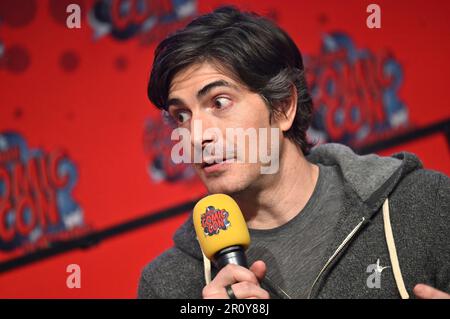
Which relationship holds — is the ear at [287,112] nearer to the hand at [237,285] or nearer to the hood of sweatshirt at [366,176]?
the hood of sweatshirt at [366,176]

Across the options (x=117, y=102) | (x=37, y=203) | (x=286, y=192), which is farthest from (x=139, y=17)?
(x=286, y=192)

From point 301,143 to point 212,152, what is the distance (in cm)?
42

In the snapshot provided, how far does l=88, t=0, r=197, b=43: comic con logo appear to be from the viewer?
2666 mm

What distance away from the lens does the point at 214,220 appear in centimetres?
142

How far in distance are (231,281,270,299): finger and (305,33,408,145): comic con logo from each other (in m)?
1.41

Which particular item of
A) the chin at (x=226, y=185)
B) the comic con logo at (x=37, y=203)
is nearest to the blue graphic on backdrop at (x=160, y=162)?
the comic con logo at (x=37, y=203)

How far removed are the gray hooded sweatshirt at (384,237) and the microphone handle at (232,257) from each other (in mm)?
355

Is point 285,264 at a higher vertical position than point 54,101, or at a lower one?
lower

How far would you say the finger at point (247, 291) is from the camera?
3.92 ft

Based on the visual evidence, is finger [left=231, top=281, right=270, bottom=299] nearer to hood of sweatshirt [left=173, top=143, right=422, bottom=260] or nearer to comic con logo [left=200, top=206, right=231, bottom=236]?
comic con logo [left=200, top=206, right=231, bottom=236]

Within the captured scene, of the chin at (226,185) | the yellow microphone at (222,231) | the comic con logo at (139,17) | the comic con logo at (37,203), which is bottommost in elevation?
the yellow microphone at (222,231)

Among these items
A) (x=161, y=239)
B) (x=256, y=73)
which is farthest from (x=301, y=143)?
(x=161, y=239)
